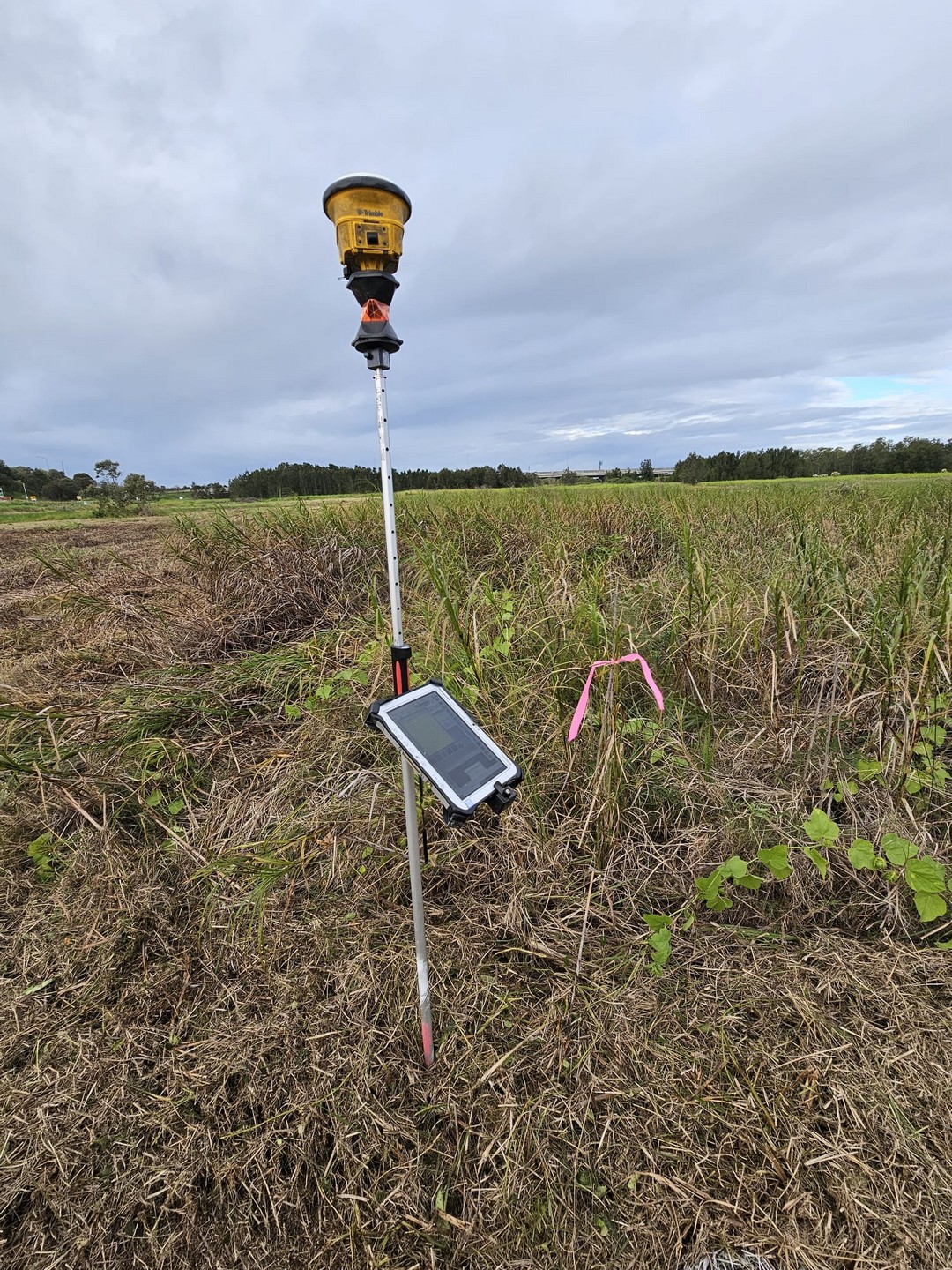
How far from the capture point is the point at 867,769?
6.00ft

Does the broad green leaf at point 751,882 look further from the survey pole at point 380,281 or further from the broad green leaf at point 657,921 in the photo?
the survey pole at point 380,281

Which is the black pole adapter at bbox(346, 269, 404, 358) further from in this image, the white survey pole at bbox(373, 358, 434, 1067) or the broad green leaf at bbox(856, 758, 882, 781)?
the broad green leaf at bbox(856, 758, 882, 781)

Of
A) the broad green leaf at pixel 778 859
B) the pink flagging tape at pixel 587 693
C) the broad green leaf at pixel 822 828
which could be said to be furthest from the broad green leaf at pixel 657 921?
the pink flagging tape at pixel 587 693

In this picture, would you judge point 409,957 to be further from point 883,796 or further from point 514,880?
point 883,796

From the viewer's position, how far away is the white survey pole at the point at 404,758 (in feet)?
3.86

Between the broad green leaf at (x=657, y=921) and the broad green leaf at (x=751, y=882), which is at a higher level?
the broad green leaf at (x=751, y=882)

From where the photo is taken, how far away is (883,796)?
1884mm

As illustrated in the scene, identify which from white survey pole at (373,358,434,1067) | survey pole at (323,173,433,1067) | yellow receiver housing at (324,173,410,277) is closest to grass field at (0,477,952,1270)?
white survey pole at (373,358,434,1067)

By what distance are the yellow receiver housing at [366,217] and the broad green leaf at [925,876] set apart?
2.21m

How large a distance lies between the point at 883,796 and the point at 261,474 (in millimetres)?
5837

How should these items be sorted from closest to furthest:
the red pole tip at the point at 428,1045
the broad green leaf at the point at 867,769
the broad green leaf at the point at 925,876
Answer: the red pole tip at the point at 428,1045 → the broad green leaf at the point at 925,876 → the broad green leaf at the point at 867,769

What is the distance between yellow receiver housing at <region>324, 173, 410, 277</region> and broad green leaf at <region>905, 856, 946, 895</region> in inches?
86.9

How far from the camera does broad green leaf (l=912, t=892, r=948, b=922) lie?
4.66 feet

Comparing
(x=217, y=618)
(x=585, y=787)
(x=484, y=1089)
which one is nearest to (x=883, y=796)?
(x=585, y=787)
